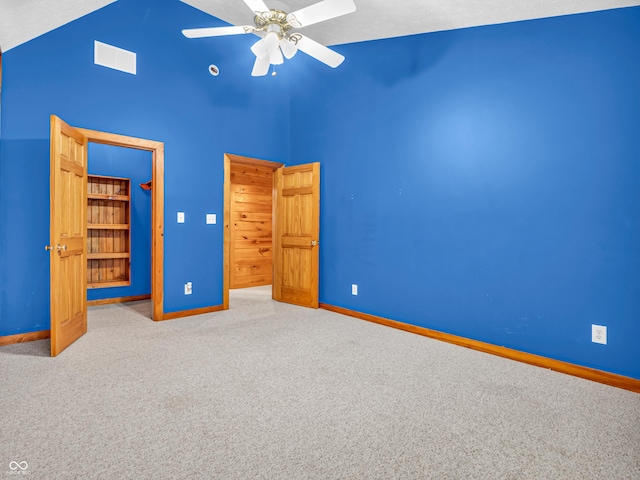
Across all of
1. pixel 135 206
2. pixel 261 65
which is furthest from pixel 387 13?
pixel 135 206

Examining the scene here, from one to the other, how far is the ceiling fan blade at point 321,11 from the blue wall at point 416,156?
143 cm

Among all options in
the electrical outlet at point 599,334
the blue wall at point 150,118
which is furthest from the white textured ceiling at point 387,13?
the electrical outlet at point 599,334

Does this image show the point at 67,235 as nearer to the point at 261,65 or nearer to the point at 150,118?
the point at 150,118

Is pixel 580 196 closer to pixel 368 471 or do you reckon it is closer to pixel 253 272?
pixel 368 471

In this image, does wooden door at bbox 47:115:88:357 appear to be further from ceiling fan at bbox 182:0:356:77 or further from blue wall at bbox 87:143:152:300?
blue wall at bbox 87:143:152:300

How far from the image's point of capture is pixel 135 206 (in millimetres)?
5145

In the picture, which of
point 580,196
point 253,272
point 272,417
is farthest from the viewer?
point 253,272

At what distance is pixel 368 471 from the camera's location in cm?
153

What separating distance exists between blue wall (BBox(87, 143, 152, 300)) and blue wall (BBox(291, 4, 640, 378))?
2.93 meters

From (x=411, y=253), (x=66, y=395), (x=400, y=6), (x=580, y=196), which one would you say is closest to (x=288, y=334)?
(x=411, y=253)

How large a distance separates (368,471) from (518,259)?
2192 mm

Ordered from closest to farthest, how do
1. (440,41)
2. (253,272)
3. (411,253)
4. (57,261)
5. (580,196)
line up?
1. (580,196)
2. (57,261)
3. (440,41)
4. (411,253)
5. (253,272)

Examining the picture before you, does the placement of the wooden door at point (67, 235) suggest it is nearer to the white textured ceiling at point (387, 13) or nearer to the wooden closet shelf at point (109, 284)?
the white textured ceiling at point (387, 13)

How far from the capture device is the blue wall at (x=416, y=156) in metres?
2.54
